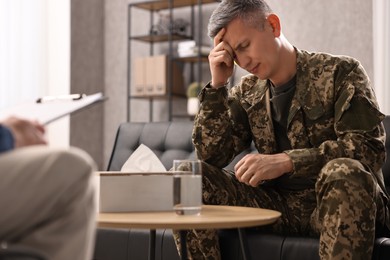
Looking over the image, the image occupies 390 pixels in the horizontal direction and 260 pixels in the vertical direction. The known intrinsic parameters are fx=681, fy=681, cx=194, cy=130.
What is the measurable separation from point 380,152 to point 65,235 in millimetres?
1194

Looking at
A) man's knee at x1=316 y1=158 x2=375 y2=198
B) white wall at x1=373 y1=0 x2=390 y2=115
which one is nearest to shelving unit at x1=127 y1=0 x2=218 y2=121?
white wall at x1=373 y1=0 x2=390 y2=115

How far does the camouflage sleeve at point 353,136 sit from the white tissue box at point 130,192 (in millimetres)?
426

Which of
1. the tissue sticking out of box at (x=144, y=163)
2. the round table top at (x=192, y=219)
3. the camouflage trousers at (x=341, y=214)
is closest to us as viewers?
the round table top at (x=192, y=219)

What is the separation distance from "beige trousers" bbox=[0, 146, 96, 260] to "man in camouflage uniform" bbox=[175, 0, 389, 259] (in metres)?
0.93

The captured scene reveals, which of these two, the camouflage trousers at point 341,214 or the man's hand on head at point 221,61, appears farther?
the man's hand on head at point 221,61

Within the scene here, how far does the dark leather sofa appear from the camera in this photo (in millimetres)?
1897

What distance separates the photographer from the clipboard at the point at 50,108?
1.21 m

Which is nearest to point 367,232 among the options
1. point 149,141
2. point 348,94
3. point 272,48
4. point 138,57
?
point 348,94

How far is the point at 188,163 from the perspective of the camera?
1554mm

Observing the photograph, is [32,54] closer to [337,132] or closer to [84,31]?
[84,31]

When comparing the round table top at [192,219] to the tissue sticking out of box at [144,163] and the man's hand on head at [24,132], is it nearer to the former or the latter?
the tissue sticking out of box at [144,163]

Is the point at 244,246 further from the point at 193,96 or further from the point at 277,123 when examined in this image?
the point at 193,96

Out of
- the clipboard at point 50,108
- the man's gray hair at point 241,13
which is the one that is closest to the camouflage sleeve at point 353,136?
the man's gray hair at point 241,13

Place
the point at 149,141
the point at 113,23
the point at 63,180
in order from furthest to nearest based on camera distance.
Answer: the point at 113,23 < the point at 149,141 < the point at 63,180
